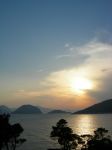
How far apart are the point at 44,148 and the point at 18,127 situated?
206 feet

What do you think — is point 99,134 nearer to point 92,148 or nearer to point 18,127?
point 92,148

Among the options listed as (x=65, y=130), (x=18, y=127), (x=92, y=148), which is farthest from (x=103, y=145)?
(x=18, y=127)

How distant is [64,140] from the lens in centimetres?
7931

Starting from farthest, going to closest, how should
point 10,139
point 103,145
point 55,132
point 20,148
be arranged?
point 20,148, point 55,132, point 10,139, point 103,145

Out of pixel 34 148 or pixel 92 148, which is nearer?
pixel 92 148

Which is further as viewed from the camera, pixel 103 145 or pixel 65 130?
pixel 65 130

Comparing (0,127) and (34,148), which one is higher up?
(0,127)

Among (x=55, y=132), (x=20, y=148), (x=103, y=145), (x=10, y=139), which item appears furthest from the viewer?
(x=20, y=148)

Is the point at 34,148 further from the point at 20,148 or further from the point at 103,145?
the point at 103,145

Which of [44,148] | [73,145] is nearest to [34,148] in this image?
[44,148]

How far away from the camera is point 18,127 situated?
7075cm

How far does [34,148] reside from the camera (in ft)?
431

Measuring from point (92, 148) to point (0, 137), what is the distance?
21752 millimetres

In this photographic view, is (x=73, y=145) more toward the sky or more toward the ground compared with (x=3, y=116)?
more toward the ground
